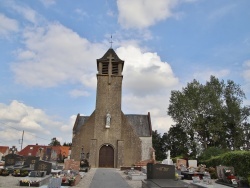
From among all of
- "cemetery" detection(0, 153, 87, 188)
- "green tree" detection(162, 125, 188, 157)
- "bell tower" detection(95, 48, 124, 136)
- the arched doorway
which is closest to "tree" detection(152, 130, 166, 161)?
"green tree" detection(162, 125, 188, 157)

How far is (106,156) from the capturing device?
102 feet

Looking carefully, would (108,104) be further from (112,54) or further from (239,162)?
(239,162)

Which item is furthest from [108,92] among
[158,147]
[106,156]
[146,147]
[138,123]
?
[158,147]

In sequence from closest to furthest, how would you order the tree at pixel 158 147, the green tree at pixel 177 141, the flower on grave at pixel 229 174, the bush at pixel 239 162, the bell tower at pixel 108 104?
the flower on grave at pixel 229 174 < the bush at pixel 239 162 < the bell tower at pixel 108 104 < the green tree at pixel 177 141 < the tree at pixel 158 147

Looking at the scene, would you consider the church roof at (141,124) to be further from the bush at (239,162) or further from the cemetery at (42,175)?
the cemetery at (42,175)

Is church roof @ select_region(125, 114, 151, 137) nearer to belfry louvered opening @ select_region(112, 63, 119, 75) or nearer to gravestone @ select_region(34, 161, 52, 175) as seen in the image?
belfry louvered opening @ select_region(112, 63, 119, 75)

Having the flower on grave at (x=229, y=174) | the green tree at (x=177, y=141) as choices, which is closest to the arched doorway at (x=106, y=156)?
the green tree at (x=177, y=141)

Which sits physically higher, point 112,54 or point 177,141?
point 112,54

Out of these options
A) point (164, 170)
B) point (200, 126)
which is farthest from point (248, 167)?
point (200, 126)

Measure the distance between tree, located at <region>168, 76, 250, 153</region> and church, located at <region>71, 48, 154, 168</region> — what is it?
9407 millimetres

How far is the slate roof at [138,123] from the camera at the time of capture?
39812 millimetres

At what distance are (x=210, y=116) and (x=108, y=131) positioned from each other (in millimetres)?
15707

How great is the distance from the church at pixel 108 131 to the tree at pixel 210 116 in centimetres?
941

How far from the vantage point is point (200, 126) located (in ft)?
123
